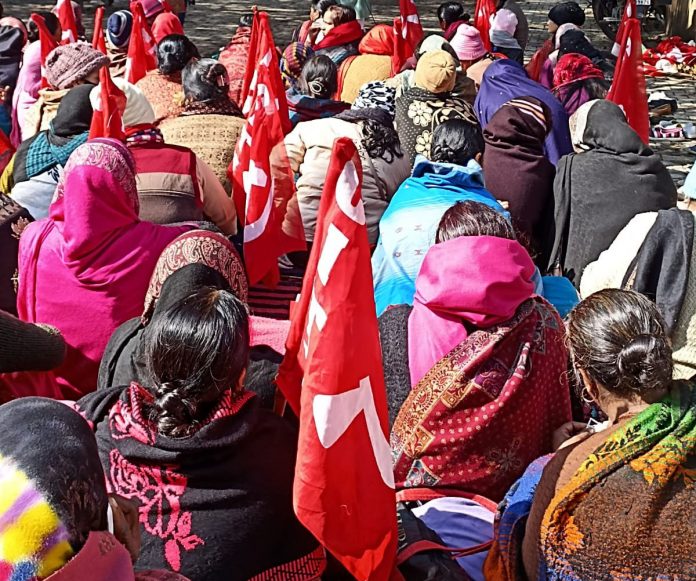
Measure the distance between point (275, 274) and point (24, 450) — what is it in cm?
241

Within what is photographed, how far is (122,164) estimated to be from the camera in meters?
3.15

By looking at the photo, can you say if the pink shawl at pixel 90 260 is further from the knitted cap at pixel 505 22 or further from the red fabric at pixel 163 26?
the knitted cap at pixel 505 22

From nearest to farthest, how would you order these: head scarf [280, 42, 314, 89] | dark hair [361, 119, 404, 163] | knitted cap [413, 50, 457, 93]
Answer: dark hair [361, 119, 404, 163], knitted cap [413, 50, 457, 93], head scarf [280, 42, 314, 89]

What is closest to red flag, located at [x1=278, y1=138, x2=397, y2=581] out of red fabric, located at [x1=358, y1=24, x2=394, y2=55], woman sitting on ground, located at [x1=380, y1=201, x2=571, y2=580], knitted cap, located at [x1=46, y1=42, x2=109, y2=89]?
woman sitting on ground, located at [x1=380, y1=201, x2=571, y2=580]

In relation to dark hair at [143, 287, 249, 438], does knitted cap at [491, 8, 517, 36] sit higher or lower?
lower

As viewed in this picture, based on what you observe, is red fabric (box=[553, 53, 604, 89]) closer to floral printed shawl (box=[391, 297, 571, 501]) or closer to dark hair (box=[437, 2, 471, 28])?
dark hair (box=[437, 2, 471, 28])

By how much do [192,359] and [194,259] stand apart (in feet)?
2.76

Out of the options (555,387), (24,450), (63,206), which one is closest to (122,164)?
(63,206)

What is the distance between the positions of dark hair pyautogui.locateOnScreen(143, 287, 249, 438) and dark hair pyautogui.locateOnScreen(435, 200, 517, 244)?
799mm

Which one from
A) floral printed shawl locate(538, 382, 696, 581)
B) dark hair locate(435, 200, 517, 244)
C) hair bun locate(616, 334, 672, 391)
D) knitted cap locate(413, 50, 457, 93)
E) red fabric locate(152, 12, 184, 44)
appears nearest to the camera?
floral printed shawl locate(538, 382, 696, 581)

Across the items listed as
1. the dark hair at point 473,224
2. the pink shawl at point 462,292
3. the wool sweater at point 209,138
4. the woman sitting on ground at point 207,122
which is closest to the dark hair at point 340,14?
the woman sitting on ground at point 207,122

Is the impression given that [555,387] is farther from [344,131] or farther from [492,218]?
[344,131]

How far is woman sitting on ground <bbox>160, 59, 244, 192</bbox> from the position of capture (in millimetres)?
4445

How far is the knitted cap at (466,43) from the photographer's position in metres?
6.38
